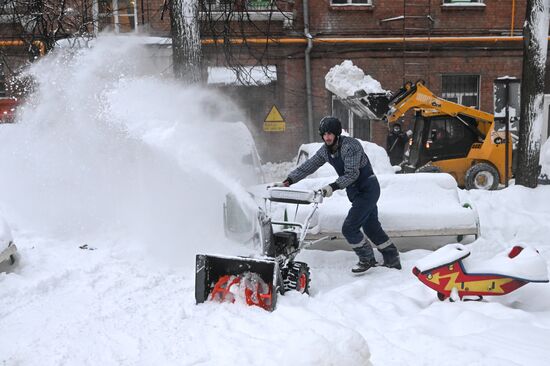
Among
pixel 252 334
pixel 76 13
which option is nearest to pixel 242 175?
pixel 252 334

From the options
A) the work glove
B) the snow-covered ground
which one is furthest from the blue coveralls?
the work glove

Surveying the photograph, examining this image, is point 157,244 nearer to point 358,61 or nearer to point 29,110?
point 29,110

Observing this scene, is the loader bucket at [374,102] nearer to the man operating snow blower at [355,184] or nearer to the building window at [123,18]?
the man operating snow blower at [355,184]

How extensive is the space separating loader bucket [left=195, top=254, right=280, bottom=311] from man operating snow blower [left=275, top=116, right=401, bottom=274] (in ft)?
3.94

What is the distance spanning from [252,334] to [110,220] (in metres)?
4.21

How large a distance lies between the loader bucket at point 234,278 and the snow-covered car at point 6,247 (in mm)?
2364

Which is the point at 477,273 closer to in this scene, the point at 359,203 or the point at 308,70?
the point at 359,203

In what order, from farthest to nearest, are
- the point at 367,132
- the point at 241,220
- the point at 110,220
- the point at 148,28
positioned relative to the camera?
1. the point at 367,132
2. the point at 148,28
3. the point at 110,220
4. the point at 241,220

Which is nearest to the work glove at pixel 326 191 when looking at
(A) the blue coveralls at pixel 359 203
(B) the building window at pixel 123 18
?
(A) the blue coveralls at pixel 359 203

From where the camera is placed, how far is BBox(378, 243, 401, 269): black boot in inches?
231

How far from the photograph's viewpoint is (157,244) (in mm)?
6570

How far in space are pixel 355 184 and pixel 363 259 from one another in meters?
0.80

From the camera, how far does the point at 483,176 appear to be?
35.4ft

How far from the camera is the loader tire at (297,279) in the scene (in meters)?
4.81
